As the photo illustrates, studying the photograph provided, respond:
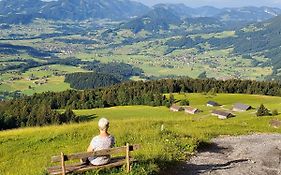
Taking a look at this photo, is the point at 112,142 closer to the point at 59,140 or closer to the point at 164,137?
the point at 164,137

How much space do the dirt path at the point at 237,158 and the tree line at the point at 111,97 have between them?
6399 centimetres

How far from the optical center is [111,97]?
455 ft

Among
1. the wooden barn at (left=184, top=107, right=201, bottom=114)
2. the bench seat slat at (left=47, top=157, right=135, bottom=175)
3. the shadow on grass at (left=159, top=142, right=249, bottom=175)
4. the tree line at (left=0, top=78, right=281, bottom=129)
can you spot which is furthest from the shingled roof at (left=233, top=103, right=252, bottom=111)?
the bench seat slat at (left=47, top=157, right=135, bottom=175)

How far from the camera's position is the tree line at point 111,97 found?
95.6 metres

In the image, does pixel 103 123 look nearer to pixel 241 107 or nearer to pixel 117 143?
pixel 117 143

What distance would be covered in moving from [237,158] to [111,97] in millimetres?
113434

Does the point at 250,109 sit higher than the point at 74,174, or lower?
lower

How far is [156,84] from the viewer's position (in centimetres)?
16100

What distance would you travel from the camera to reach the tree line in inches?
3762

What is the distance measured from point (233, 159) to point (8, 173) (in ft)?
43.4

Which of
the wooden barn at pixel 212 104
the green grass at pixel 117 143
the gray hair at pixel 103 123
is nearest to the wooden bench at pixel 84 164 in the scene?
the green grass at pixel 117 143

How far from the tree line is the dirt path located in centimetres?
6399

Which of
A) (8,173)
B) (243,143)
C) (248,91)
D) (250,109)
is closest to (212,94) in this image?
(248,91)

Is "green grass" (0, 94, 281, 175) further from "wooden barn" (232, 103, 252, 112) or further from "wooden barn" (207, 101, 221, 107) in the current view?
"wooden barn" (207, 101, 221, 107)
